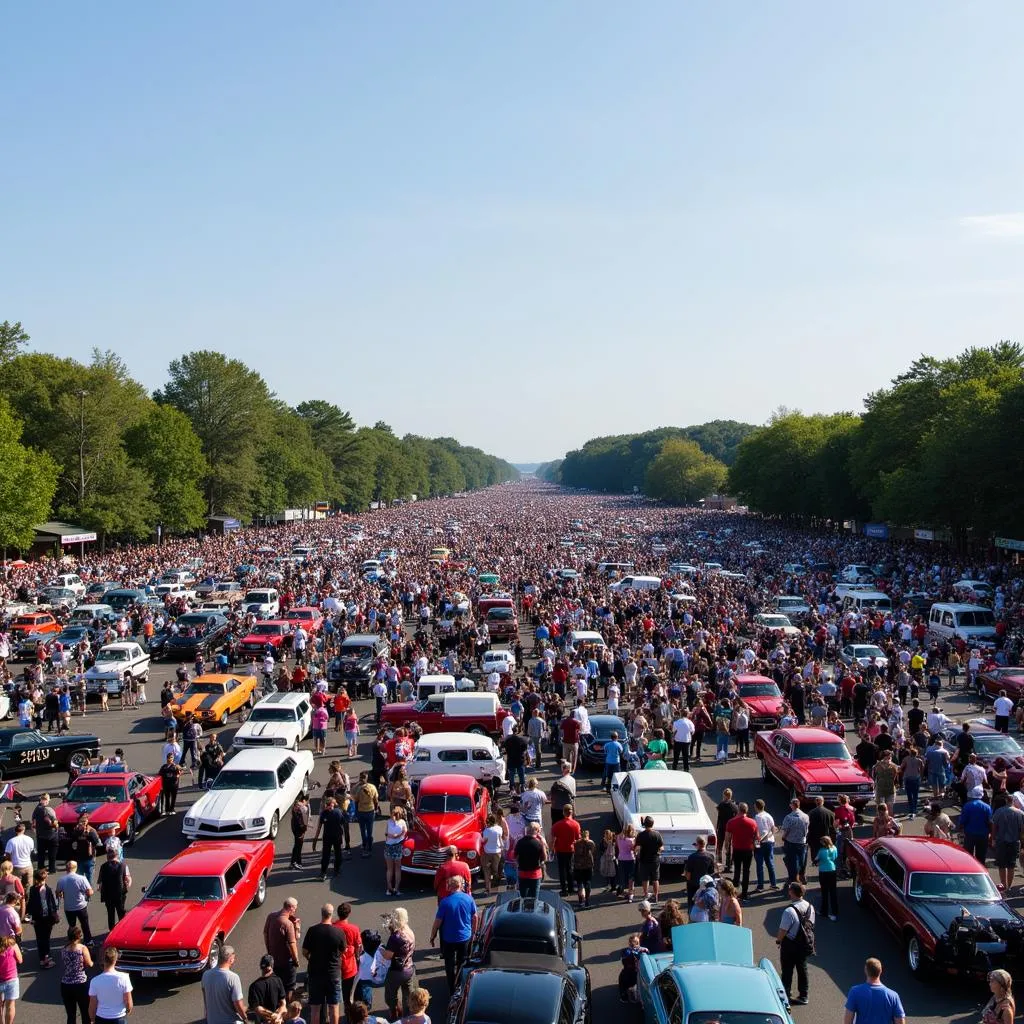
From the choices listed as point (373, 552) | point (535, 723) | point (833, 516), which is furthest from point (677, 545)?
point (535, 723)

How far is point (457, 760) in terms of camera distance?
1862 centimetres

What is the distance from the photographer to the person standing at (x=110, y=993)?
30.5ft

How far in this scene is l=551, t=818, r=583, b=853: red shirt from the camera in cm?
1384

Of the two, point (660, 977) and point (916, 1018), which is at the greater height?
point (660, 977)

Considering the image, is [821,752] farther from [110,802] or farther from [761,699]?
[110,802]

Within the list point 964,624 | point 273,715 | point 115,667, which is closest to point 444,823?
point 273,715

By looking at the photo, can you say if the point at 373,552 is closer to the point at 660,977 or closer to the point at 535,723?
the point at 535,723

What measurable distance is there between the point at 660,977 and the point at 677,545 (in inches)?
2664

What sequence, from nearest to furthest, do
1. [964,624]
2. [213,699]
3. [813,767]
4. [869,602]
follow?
[813,767] → [213,699] → [964,624] → [869,602]

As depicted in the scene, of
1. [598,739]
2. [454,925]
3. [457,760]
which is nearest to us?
[454,925]

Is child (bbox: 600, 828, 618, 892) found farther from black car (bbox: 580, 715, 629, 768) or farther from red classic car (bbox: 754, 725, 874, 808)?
black car (bbox: 580, 715, 629, 768)

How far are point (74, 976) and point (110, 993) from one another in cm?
87

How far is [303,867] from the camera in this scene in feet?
50.2

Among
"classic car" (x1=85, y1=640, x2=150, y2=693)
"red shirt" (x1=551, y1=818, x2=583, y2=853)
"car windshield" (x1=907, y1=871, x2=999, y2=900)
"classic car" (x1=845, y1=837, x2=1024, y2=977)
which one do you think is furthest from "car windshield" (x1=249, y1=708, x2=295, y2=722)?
"car windshield" (x1=907, y1=871, x2=999, y2=900)
